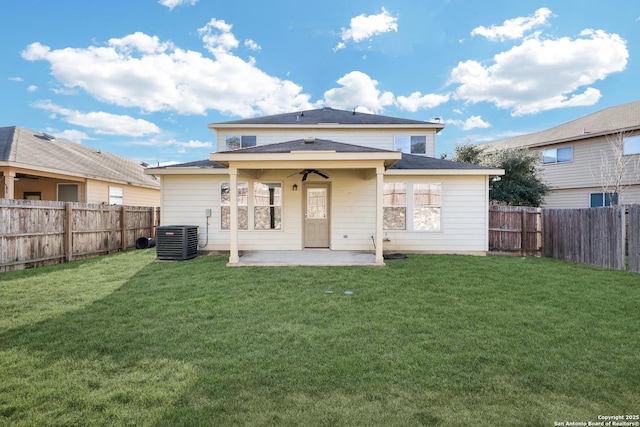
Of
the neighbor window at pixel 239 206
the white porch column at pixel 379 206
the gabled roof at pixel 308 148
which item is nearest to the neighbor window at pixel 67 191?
the neighbor window at pixel 239 206

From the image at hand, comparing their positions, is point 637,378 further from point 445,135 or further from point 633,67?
point 633,67

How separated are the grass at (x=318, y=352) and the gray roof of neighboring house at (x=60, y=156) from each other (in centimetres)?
739

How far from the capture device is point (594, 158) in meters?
15.0

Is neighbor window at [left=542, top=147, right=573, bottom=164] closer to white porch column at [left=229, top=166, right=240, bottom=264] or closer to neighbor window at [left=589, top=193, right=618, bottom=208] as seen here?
neighbor window at [left=589, top=193, right=618, bottom=208]

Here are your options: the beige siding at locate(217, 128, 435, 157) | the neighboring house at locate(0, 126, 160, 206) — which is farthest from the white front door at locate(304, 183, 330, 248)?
the neighboring house at locate(0, 126, 160, 206)

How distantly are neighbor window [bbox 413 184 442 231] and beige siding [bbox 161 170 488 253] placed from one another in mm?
194

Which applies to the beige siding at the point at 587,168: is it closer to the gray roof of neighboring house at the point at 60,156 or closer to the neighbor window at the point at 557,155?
the neighbor window at the point at 557,155

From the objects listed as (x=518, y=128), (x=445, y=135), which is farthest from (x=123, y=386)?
(x=518, y=128)

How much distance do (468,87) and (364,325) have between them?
71.6 feet

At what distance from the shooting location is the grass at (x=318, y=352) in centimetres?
235

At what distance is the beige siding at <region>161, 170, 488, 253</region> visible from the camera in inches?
393

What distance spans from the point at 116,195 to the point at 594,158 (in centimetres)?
2334

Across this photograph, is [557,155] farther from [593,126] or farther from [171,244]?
[171,244]

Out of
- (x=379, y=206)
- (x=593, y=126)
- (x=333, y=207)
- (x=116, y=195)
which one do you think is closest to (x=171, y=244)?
(x=333, y=207)
